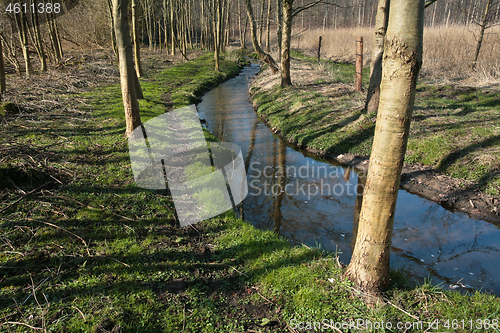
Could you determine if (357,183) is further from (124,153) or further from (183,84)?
(183,84)

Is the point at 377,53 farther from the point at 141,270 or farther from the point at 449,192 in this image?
the point at 141,270

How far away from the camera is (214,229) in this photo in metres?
5.04

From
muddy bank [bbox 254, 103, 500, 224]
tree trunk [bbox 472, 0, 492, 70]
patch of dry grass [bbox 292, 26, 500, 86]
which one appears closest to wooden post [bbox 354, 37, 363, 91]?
patch of dry grass [bbox 292, 26, 500, 86]

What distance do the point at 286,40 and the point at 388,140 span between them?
11.6m

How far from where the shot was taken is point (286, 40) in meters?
13.3

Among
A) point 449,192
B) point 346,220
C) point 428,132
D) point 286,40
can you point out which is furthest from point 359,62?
point 346,220

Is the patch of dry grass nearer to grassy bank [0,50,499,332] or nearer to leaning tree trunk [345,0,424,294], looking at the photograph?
leaning tree trunk [345,0,424,294]

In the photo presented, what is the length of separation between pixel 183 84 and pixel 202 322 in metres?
15.3

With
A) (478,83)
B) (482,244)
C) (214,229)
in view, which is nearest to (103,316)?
(214,229)

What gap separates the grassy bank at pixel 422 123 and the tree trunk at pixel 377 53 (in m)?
0.47

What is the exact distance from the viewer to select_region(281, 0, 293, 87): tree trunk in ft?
41.1

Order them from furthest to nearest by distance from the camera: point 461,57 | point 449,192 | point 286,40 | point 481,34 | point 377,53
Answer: point 461,57 → point 286,40 → point 481,34 → point 377,53 → point 449,192

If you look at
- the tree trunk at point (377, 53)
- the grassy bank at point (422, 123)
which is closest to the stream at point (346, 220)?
the grassy bank at point (422, 123)

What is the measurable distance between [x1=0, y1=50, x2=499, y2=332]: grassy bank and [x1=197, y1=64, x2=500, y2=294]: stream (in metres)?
0.89
